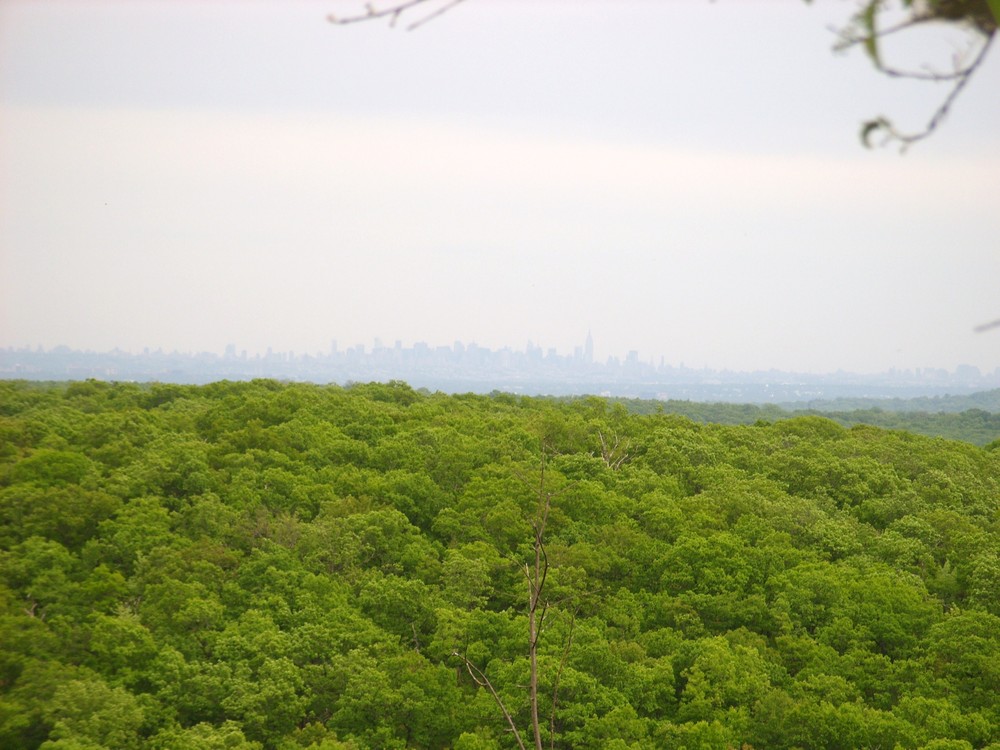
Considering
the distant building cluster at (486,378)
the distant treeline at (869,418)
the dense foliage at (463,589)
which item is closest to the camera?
the dense foliage at (463,589)

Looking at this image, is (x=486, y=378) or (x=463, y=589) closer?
(x=463, y=589)

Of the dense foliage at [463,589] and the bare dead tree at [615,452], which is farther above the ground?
the bare dead tree at [615,452]

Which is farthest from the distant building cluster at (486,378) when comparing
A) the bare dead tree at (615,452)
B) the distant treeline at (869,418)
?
the bare dead tree at (615,452)

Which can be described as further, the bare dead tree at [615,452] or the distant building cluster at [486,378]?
the distant building cluster at [486,378]

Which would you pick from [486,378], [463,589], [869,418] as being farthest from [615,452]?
[486,378]

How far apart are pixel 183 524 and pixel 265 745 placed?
7978 mm

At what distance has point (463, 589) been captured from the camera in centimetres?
2062

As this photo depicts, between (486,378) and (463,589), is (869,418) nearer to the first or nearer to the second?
(463,589)

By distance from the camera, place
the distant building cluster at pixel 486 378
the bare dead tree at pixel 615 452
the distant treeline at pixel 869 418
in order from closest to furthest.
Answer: the bare dead tree at pixel 615 452 → the distant treeline at pixel 869 418 → the distant building cluster at pixel 486 378

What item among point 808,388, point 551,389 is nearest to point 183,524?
point 551,389

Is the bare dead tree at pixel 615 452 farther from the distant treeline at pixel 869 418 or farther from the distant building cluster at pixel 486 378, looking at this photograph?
the distant building cluster at pixel 486 378

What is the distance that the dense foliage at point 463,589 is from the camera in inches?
654

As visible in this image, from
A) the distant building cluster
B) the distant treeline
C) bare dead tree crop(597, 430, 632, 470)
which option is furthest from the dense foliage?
the distant building cluster

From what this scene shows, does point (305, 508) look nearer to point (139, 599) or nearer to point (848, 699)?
point (139, 599)
